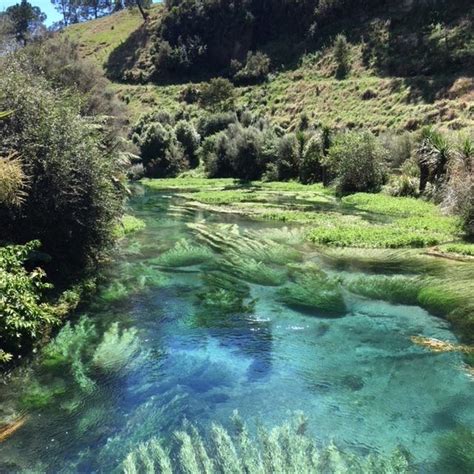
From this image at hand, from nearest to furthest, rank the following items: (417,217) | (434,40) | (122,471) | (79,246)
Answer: (122,471)
(79,246)
(417,217)
(434,40)

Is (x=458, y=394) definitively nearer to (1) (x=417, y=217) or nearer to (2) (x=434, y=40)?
(1) (x=417, y=217)

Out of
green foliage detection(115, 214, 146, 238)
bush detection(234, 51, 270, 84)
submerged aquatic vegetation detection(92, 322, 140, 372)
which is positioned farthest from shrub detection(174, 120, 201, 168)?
submerged aquatic vegetation detection(92, 322, 140, 372)

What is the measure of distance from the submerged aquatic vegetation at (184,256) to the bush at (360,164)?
20351mm

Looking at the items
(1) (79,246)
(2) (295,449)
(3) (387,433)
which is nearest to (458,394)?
(3) (387,433)

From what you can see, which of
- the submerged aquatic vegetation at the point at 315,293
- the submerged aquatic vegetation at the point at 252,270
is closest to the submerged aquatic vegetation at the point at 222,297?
the submerged aquatic vegetation at the point at 252,270

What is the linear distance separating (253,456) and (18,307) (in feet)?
22.1

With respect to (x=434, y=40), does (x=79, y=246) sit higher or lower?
lower

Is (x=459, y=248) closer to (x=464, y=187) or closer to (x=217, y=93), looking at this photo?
(x=464, y=187)

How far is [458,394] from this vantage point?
439 inches

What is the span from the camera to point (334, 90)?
79375mm

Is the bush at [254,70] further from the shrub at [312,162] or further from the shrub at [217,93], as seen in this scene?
the shrub at [312,162]

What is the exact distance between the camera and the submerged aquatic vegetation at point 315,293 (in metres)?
16.6

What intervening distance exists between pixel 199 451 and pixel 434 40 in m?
77.1

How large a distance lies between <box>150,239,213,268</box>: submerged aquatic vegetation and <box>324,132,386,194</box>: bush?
2035 cm
